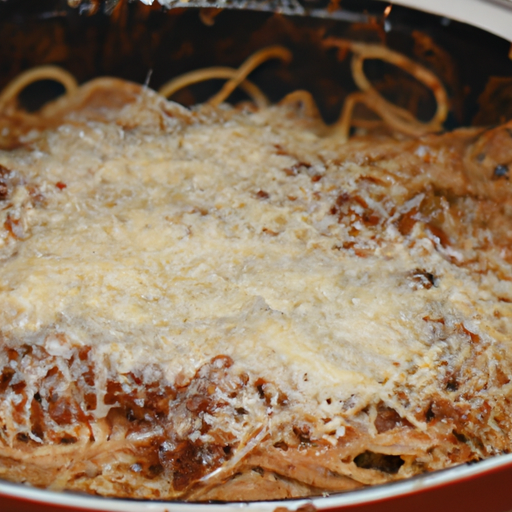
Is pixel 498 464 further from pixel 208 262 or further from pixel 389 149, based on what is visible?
pixel 389 149

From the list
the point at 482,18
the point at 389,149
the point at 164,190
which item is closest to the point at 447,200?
the point at 389,149

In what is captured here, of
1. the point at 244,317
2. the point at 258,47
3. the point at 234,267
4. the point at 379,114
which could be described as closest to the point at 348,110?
the point at 379,114

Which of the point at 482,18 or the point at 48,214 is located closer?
the point at 48,214

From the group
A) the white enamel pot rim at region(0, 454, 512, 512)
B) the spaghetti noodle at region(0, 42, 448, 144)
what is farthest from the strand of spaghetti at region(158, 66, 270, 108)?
the white enamel pot rim at region(0, 454, 512, 512)

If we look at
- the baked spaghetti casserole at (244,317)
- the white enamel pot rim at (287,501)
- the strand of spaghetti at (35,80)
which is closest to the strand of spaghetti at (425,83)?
the baked spaghetti casserole at (244,317)

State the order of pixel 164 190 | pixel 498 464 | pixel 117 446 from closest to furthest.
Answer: pixel 498 464 → pixel 117 446 → pixel 164 190

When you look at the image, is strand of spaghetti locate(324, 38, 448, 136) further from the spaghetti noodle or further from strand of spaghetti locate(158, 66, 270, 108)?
strand of spaghetti locate(158, 66, 270, 108)

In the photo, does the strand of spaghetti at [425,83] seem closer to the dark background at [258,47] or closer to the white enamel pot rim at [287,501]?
the dark background at [258,47]
